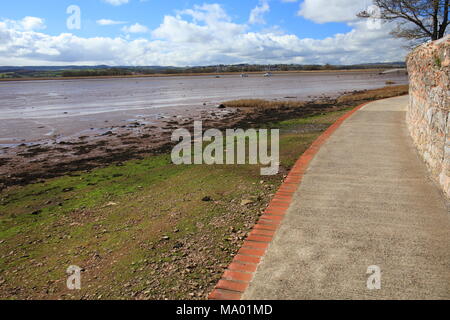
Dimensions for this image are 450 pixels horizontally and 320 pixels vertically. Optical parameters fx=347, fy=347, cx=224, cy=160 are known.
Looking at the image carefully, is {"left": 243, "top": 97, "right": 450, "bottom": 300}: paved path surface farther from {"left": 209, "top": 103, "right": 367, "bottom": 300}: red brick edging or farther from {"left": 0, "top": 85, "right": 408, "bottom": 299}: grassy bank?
{"left": 0, "top": 85, "right": 408, "bottom": 299}: grassy bank

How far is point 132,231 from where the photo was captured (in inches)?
215

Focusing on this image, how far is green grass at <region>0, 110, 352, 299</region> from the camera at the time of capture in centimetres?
398

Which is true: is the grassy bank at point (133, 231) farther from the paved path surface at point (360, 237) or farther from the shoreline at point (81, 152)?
the shoreline at point (81, 152)

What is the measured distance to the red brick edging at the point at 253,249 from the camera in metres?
3.40

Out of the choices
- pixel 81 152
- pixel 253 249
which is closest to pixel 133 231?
pixel 253 249

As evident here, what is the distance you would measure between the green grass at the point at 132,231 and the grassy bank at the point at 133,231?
0.01 m

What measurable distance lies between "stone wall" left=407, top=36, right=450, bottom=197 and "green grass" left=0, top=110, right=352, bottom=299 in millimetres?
2748

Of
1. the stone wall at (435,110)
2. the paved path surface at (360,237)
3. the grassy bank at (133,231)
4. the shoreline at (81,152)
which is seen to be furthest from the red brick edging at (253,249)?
the shoreline at (81,152)

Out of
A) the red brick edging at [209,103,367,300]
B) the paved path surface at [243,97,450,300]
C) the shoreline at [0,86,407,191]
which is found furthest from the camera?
the shoreline at [0,86,407,191]

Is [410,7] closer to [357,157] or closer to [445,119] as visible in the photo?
[357,157]

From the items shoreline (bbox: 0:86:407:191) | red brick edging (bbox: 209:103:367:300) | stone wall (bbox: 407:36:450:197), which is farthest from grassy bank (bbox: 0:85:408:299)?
stone wall (bbox: 407:36:450:197)
